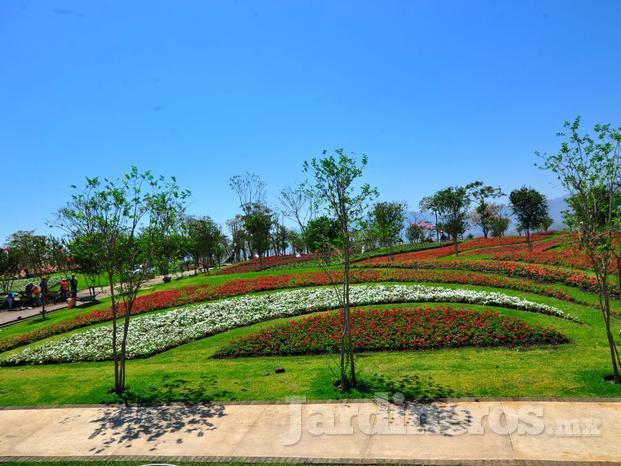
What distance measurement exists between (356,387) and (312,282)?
1559 centimetres

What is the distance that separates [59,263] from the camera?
3922 centimetres

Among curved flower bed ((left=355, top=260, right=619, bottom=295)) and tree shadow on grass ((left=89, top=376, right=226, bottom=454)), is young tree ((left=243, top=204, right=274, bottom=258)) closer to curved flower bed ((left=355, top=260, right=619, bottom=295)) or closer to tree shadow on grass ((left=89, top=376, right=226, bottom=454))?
curved flower bed ((left=355, top=260, right=619, bottom=295))

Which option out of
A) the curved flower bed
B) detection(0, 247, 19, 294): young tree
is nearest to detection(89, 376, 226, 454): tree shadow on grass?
the curved flower bed

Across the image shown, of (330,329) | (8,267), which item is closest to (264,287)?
(330,329)

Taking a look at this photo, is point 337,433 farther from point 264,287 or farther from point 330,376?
point 264,287

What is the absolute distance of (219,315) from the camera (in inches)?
819

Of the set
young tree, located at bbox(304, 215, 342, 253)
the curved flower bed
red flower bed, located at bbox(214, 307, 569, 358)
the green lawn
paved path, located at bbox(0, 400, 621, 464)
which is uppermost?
young tree, located at bbox(304, 215, 342, 253)

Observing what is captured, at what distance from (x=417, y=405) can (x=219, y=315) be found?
509 inches

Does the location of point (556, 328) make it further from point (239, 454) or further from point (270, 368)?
point (239, 454)

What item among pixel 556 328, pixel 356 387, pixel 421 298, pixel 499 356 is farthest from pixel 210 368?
pixel 556 328

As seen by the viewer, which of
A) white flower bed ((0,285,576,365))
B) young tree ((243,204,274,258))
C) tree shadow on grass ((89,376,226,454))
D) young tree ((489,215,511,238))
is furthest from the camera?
young tree ((489,215,511,238))

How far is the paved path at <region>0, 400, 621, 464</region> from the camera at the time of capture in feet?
25.6

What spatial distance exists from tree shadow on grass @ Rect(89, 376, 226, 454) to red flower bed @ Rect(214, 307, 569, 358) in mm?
3481

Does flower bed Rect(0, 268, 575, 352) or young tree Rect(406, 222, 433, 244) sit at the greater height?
young tree Rect(406, 222, 433, 244)
